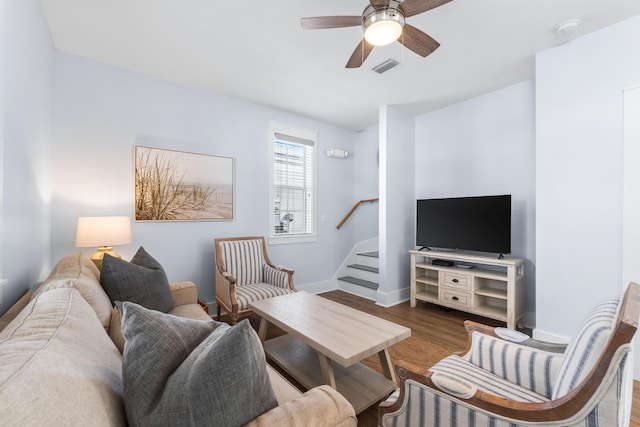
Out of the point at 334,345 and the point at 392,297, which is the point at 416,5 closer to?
the point at 334,345

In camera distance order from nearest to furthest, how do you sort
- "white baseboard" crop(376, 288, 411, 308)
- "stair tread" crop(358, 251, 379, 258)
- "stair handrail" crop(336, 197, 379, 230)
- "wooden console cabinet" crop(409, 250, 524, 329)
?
1. "wooden console cabinet" crop(409, 250, 524, 329)
2. "white baseboard" crop(376, 288, 411, 308)
3. "stair tread" crop(358, 251, 379, 258)
4. "stair handrail" crop(336, 197, 379, 230)

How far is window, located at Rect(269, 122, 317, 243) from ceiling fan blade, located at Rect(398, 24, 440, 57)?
2.28 m

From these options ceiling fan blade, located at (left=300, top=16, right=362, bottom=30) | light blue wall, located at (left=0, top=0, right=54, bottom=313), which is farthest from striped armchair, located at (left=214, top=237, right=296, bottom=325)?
ceiling fan blade, located at (left=300, top=16, right=362, bottom=30)

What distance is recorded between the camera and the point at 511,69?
2.87 metres

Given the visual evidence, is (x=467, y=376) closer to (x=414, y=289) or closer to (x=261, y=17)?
(x=414, y=289)

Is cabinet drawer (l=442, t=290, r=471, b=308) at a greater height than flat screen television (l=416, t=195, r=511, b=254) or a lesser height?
→ lesser

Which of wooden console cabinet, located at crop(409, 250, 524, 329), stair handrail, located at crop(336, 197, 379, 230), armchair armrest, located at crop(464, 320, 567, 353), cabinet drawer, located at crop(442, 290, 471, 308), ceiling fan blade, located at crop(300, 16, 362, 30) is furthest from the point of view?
stair handrail, located at crop(336, 197, 379, 230)

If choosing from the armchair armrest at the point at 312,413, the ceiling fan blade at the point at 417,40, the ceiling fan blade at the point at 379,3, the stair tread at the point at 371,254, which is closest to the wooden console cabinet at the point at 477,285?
the stair tread at the point at 371,254

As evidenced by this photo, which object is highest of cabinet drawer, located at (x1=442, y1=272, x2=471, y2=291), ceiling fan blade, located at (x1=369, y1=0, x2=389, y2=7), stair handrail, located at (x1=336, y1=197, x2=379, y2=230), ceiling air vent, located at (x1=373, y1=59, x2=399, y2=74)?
ceiling air vent, located at (x1=373, y1=59, x2=399, y2=74)

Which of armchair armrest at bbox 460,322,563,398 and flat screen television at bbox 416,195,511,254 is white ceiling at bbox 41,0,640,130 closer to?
flat screen television at bbox 416,195,511,254

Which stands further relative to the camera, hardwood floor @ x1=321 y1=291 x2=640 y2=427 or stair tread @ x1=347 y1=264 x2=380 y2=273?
stair tread @ x1=347 y1=264 x2=380 y2=273

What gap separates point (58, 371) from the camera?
598mm

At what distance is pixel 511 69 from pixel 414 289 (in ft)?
9.02

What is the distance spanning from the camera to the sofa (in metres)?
0.50
